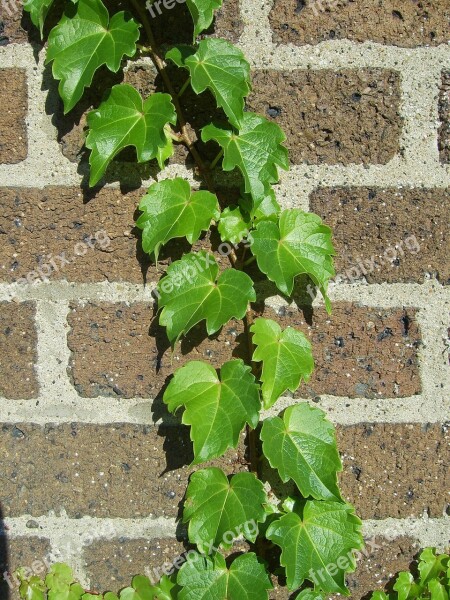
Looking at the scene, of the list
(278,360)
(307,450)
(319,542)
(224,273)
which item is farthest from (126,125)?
(319,542)

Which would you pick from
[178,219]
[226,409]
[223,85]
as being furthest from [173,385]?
[223,85]

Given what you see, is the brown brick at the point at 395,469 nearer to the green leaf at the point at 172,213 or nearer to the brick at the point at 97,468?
the brick at the point at 97,468

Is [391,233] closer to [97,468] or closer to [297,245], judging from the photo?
[297,245]

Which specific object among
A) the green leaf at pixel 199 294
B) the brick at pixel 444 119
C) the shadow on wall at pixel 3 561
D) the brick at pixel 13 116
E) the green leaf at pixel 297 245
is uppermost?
the brick at pixel 444 119

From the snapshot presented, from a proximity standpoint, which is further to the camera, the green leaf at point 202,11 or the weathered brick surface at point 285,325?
the weathered brick surface at point 285,325

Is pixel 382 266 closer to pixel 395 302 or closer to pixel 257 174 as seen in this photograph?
pixel 395 302

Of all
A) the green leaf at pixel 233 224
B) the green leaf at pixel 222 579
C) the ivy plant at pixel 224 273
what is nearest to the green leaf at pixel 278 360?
the ivy plant at pixel 224 273

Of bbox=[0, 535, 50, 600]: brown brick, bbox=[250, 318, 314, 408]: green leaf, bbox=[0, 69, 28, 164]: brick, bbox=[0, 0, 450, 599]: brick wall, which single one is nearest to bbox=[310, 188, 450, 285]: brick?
bbox=[0, 0, 450, 599]: brick wall
